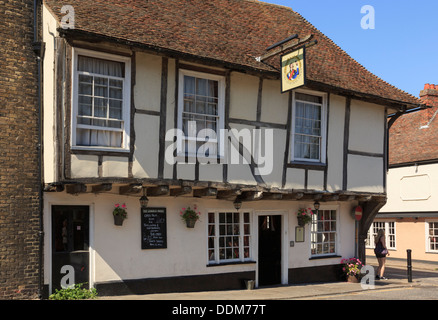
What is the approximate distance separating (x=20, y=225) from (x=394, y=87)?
12516 millimetres

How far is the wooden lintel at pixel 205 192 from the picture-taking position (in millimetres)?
12664

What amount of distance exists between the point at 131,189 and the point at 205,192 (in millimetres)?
2023

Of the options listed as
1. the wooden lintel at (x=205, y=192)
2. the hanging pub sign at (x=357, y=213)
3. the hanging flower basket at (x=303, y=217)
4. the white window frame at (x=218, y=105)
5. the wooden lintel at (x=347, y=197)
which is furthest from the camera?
the hanging pub sign at (x=357, y=213)

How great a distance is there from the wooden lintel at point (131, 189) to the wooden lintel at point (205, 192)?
5.83ft

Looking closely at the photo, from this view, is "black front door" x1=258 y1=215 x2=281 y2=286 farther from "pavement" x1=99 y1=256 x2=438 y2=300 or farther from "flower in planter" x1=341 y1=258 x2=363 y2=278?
"flower in planter" x1=341 y1=258 x2=363 y2=278

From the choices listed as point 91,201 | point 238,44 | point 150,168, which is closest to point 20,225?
point 91,201

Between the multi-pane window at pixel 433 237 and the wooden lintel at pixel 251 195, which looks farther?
the multi-pane window at pixel 433 237

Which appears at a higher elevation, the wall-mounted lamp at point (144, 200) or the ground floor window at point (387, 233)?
the wall-mounted lamp at point (144, 200)

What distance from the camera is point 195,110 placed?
42.5 feet

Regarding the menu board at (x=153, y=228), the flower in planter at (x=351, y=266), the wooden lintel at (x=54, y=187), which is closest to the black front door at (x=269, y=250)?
the flower in planter at (x=351, y=266)

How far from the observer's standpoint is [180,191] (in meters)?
12.5

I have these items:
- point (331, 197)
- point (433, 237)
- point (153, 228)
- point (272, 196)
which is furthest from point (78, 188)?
point (433, 237)

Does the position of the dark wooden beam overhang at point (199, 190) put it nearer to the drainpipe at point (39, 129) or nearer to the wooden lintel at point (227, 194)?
the wooden lintel at point (227, 194)

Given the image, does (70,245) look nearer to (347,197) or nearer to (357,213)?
(347,197)
